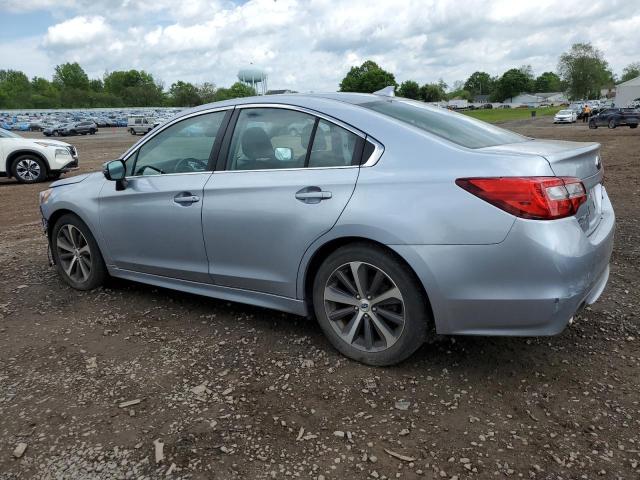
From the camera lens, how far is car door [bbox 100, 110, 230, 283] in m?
3.93

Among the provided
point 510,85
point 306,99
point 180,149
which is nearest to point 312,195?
point 306,99

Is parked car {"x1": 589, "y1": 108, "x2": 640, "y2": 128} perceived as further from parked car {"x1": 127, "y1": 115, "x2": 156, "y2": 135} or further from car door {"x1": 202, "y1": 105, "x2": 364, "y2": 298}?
car door {"x1": 202, "y1": 105, "x2": 364, "y2": 298}

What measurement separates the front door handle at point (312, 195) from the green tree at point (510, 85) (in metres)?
168

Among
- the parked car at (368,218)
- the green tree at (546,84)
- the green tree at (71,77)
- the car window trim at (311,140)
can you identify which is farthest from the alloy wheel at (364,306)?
the green tree at (546,84)

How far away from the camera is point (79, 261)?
4.87m

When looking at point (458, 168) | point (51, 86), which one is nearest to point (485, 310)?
point (458, 168)

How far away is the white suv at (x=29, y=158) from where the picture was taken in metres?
13.7

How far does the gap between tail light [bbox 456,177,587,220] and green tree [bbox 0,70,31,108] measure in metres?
146

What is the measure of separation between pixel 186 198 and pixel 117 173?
74cm

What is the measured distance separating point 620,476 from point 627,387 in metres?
0.83

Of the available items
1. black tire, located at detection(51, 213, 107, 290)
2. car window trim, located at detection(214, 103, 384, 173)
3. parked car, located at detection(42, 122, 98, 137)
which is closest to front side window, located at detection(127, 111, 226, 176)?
car window trim, located at detection(214, 103, 384, 173)

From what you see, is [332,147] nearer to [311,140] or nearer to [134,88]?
[311,140]

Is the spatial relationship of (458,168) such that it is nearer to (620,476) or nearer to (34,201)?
(620,476)

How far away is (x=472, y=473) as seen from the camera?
238 centimetres
